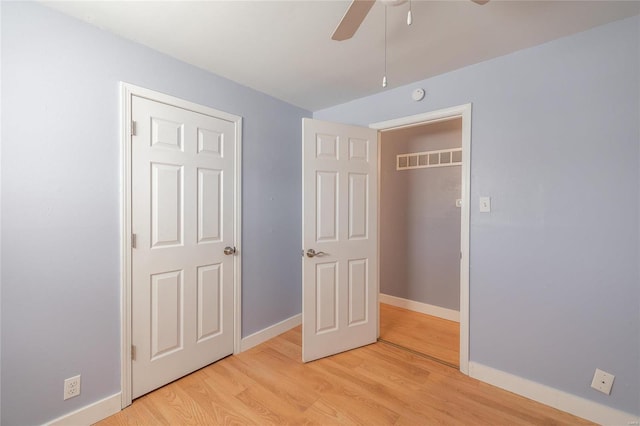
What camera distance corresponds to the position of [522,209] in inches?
70.9

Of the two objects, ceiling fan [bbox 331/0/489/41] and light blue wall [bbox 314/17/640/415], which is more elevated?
ceiling fan [bbox 331/0/489/41]

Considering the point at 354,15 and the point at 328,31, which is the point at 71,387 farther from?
the point at 328,31

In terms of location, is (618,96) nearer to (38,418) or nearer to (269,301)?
(269,301)

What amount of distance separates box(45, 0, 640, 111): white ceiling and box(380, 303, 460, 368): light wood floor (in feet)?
7.90

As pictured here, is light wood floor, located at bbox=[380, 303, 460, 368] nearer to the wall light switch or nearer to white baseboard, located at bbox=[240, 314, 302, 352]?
white baseboard, located at bbox=[240, 314, 302, 352]

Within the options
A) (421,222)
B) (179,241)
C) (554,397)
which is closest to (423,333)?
(554,397)

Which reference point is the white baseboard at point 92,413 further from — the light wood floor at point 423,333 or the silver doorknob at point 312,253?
the light wood floor at point 423,333

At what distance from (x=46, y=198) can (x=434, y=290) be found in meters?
3.51

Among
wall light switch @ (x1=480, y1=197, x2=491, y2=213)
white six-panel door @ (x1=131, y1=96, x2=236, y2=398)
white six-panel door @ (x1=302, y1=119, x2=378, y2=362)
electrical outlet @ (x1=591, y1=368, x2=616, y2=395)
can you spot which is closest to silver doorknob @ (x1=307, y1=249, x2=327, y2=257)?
white six-panel door @ (x1=302, y1=119, x2=378, y2=362)

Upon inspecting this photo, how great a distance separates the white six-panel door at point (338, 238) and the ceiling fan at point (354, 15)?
99 centimetres

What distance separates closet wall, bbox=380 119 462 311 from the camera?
9.94 ft

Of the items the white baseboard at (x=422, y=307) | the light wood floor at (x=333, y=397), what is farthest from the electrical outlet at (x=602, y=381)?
the white baseboard at (x=422, y=307)

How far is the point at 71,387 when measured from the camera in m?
1.49

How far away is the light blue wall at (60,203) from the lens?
51.8 inches
